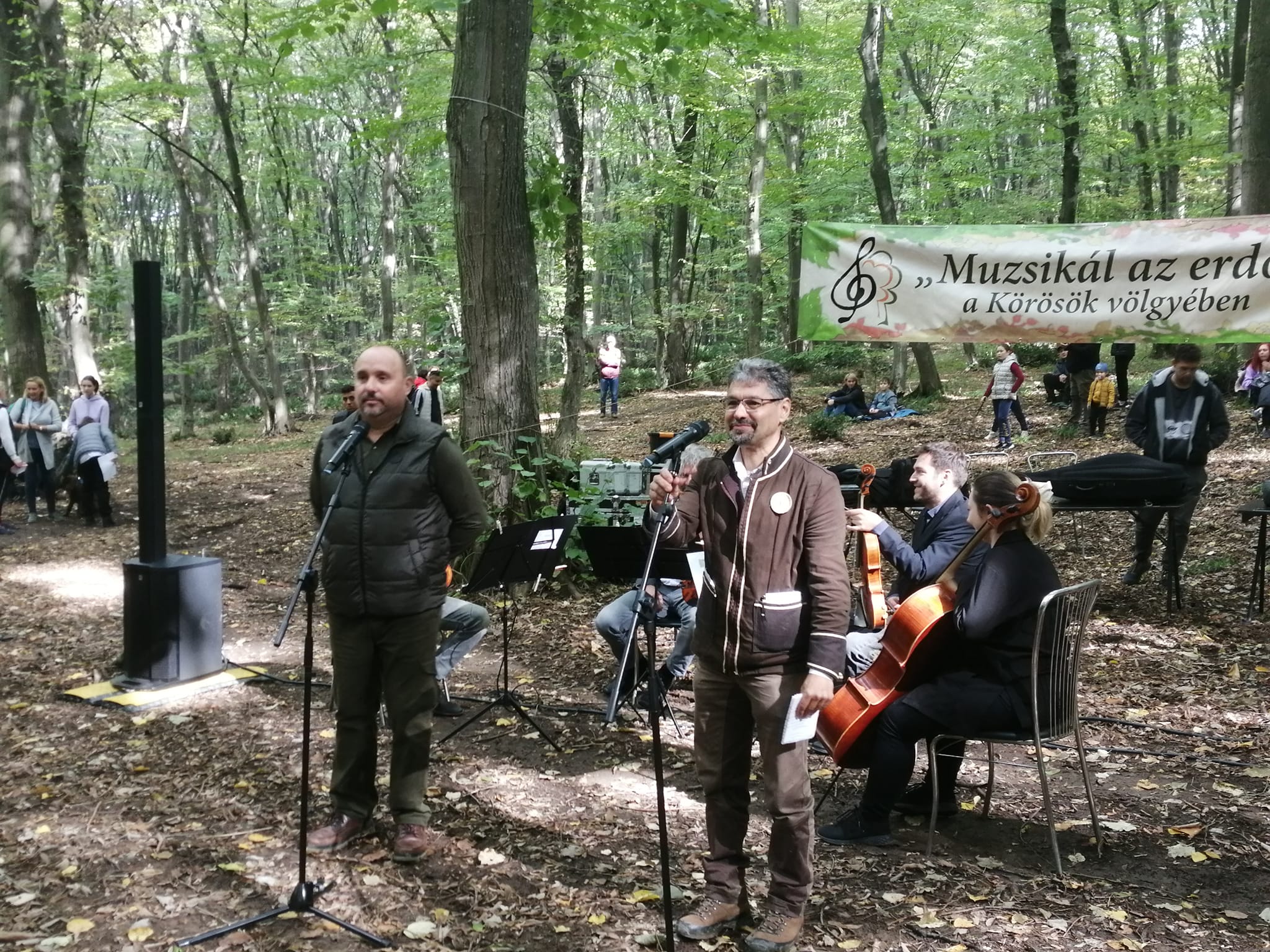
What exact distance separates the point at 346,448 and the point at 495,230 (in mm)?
4464

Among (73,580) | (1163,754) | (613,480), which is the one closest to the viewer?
(1163,754)

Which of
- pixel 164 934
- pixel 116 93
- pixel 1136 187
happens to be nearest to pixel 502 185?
pixel 164 934

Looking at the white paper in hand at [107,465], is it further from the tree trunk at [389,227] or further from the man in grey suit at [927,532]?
the tree trunk at [389,227]

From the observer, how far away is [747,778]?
133 inches

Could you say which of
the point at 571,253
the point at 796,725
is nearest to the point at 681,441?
the point at 796,725

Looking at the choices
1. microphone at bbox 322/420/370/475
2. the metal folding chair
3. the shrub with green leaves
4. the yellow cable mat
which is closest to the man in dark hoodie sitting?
the metal folding chair

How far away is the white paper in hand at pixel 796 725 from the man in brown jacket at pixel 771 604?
0.02 metres

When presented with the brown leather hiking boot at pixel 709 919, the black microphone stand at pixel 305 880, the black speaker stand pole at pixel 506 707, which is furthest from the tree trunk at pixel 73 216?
the brown leather hiking boot at pixel 709 919

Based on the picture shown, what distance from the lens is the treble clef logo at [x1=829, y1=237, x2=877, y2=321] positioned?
742 centimetres

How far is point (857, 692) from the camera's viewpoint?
4172 mm

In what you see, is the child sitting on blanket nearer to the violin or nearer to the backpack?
the backpack

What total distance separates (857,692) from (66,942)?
2.94m

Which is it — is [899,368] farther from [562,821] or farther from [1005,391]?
[562,821]

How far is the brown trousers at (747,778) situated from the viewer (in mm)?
3182
